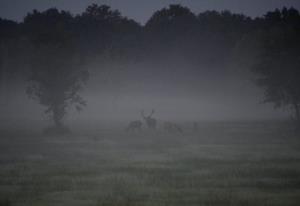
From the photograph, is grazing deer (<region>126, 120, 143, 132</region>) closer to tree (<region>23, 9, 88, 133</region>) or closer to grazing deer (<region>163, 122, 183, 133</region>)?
grazing deer (<region>163, 122, 183, 133</region>)

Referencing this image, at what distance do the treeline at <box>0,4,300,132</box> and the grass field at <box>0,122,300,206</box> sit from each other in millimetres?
7504

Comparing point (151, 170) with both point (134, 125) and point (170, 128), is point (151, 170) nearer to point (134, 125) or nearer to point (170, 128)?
point (170, 128)

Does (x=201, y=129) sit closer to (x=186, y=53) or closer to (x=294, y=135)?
(x=294, y=135)

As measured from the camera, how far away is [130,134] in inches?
1993

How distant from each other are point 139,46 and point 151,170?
294ft

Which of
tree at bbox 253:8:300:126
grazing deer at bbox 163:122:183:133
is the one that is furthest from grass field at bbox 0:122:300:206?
Result: tree at bbox 253:8:300:126

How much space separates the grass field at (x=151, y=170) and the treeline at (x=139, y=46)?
750 cm

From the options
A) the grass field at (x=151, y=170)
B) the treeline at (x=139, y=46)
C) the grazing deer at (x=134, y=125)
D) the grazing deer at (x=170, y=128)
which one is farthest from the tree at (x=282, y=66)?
the grazing deer at (x=134, y=125)

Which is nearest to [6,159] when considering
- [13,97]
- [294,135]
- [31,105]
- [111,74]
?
[294,135]

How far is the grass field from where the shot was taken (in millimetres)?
20375

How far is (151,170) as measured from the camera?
27.6 m

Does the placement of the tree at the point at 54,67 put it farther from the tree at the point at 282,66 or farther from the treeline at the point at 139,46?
the tree at the point at 282,66

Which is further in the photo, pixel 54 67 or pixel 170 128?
pixel 54 67

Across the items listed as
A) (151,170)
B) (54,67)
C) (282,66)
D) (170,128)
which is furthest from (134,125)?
(151,170)
